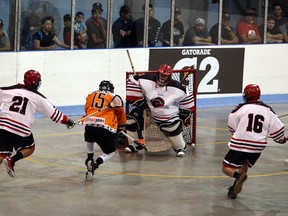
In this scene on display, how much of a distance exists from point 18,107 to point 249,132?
8.04 feet

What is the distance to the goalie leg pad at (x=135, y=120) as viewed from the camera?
11375 millimetres

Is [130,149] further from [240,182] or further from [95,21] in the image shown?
[95,21]

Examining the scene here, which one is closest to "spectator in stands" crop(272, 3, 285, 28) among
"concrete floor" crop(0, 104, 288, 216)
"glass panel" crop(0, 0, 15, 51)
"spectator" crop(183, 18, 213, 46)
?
"spectator" crop(183, 18, 213, 46)

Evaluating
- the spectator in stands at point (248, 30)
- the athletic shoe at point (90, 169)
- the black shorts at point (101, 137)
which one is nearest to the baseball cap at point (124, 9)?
the spectator in stands at point (248, 30)

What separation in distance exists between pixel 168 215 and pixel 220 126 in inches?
238

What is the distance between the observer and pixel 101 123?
30.9 feet

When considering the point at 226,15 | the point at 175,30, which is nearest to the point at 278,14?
the point at 226,15

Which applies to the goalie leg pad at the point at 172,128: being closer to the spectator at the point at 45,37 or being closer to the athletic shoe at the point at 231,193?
the athletic shoe at the point at 231,193

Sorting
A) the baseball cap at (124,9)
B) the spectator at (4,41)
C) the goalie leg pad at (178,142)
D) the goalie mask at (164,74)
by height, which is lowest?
the goalie leg pad at (178,142)

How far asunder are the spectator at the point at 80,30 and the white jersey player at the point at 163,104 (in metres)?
3.29

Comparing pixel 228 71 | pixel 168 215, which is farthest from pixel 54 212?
pixel 228 71

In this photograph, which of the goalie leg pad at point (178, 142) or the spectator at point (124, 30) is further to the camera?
the spectator at point (124, 30)

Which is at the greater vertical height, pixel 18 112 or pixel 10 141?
pixel 18 112

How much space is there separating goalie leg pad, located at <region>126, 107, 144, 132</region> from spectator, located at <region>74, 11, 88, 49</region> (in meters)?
3.33
